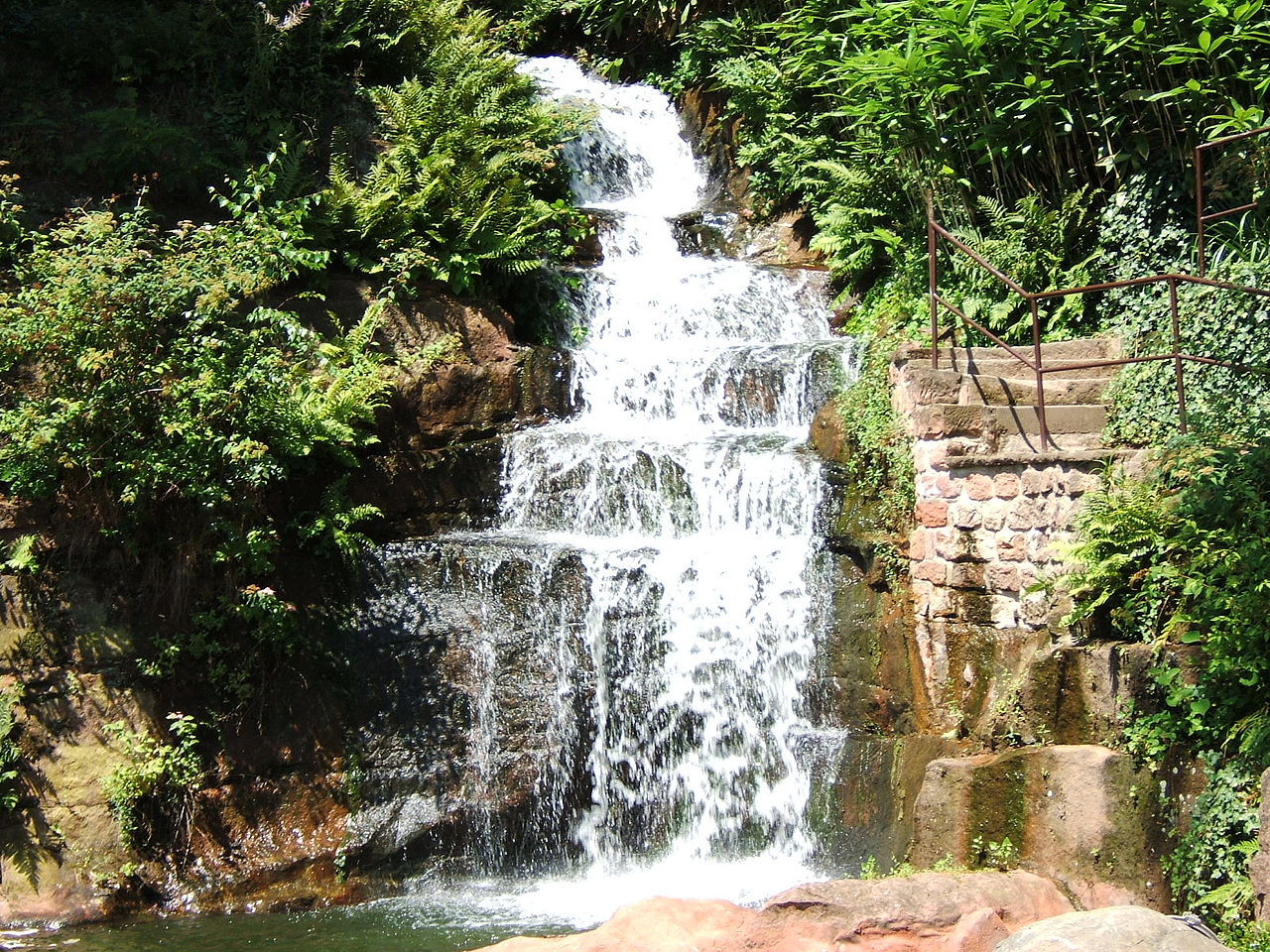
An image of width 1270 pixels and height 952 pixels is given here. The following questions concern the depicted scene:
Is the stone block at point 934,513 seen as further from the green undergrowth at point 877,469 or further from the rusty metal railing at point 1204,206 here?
the rusty metal railing at point 1204,206

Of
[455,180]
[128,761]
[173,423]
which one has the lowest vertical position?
[128,761]

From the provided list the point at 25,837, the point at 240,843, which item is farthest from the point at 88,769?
the point at 240,843

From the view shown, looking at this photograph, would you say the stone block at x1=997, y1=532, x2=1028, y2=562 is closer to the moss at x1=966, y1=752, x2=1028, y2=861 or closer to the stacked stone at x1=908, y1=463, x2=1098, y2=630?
the stacked stone at x1=908, y1=463, x2=1098, y2=630

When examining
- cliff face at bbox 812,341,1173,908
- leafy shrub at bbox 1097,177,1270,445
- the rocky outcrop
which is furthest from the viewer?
the rocky outcrop

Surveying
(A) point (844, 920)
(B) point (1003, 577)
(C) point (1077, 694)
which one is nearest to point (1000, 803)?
(C) point (1077, 694)

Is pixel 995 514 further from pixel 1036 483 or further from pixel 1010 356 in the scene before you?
pixel 1010 356

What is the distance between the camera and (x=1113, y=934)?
437 cm

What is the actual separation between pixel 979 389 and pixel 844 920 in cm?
487

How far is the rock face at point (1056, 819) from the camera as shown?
6336 millimetres

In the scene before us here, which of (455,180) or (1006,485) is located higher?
(455,180)

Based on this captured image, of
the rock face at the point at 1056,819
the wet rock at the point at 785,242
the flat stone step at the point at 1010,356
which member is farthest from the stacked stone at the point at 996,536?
the wet rock at the point at 785,242

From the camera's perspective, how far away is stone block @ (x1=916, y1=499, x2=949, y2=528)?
8.71m

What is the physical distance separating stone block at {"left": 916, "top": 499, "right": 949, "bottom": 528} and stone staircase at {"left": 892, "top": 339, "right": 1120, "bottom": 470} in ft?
0.93

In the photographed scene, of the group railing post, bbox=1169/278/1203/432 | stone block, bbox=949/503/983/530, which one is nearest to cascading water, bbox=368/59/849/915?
stone block, bbox=949/503/983/530
